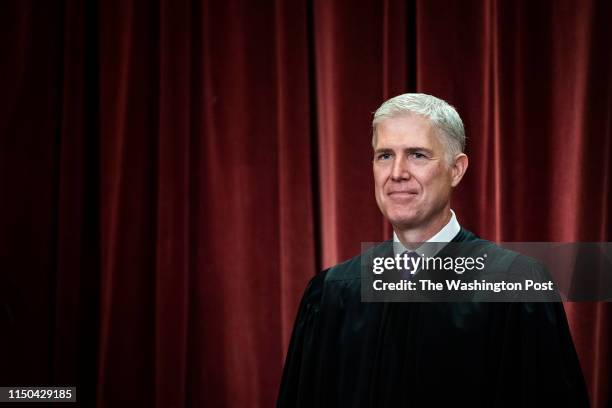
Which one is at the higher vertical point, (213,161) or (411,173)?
(213,161)

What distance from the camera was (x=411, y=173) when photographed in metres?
1.67

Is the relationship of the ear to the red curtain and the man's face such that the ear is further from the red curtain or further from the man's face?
the red curtain

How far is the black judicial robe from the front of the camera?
1538 millimetres

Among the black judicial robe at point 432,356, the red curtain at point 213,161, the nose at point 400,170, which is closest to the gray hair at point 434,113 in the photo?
the nose at point 400,170

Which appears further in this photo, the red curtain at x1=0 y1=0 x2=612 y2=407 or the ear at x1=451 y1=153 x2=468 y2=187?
the red curtain at x1=0 y1=0 x2=612 y2=407

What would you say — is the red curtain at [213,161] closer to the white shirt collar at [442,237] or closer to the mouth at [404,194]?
the white shirt collar at [442,237]

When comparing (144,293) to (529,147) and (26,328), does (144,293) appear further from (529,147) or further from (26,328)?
(529,147)

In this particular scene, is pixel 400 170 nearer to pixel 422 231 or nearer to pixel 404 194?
pixel 404 194

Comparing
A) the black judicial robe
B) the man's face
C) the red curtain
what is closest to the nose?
the man's face

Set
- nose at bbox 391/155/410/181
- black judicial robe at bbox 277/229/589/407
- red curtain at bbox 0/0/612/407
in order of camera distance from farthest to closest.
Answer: red curtain at bbox 0/0/612/407 < nose at bbox 391/155/410/181 < black judicial robe at bbox 277/229/589/407

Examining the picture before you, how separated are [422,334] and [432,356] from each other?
59 millimetres

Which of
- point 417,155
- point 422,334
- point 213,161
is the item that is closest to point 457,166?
point 417,155

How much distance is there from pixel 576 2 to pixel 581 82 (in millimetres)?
293

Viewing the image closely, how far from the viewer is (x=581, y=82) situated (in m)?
2.41
